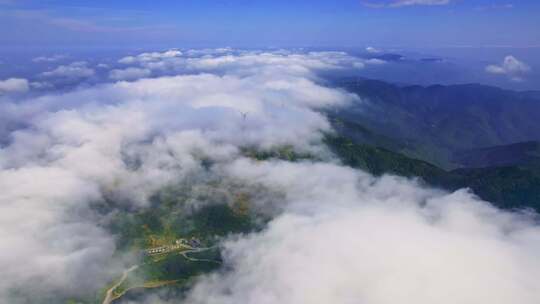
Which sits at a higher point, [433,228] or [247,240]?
[433,228]

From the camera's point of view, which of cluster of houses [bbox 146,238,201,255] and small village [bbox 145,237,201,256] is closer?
small village [bbox 145,237,201,256]

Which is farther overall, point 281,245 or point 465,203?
point 465,203

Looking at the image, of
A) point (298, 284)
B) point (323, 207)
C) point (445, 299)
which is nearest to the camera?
point (445, 299)

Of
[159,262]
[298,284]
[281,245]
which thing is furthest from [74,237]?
[298,284]

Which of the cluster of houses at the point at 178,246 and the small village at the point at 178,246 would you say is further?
the cluster of houses at the point at 178,246

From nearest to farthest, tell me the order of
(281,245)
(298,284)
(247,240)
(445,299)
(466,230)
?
1. (445,299)
2. (298,284)
3. (281,245)
4. (466,230)
5. (247,240)

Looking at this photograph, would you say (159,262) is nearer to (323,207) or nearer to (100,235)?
(100,235)
